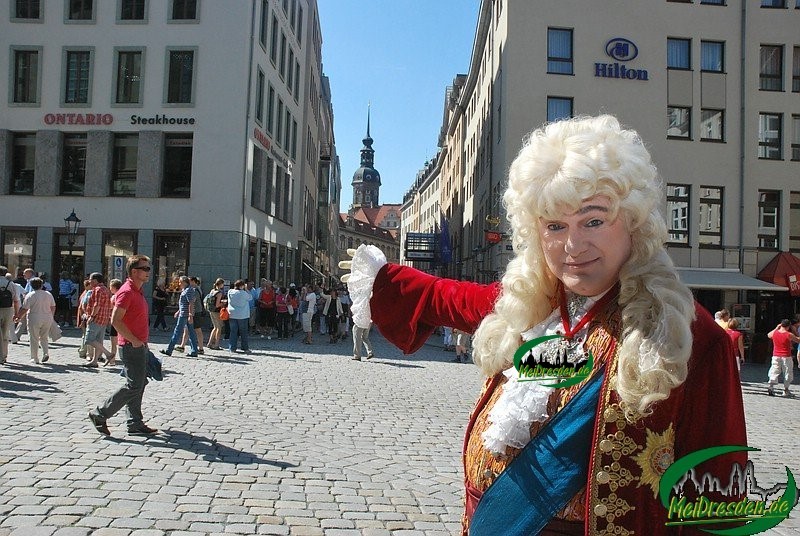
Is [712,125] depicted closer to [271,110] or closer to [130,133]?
[271,110]

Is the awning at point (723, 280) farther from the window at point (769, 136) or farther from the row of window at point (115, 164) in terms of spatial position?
the row of window at point (115, 164)

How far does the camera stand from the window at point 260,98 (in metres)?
25.9

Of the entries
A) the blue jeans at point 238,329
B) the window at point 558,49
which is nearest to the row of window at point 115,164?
the blue jeans at point 238,329

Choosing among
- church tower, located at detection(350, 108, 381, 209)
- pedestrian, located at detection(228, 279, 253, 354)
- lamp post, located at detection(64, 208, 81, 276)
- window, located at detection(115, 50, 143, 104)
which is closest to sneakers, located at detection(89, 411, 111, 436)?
pedestrian, located at detection(228, 279, 253, 354)

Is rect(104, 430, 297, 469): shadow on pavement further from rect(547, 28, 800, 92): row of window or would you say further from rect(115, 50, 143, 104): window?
rect(115, 50, 143, 104): window

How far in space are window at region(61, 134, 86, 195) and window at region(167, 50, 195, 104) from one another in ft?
12.5

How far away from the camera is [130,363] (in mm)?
6887

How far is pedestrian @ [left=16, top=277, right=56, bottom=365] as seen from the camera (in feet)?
39.7

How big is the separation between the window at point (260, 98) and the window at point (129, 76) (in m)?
4.33

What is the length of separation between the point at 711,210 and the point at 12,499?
2361cm

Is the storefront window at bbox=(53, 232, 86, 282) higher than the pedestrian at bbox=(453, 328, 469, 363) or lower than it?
higher

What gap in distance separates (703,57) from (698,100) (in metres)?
1.66

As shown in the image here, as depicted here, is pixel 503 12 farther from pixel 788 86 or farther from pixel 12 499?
pixel 12 499

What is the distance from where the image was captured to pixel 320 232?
172 feet
